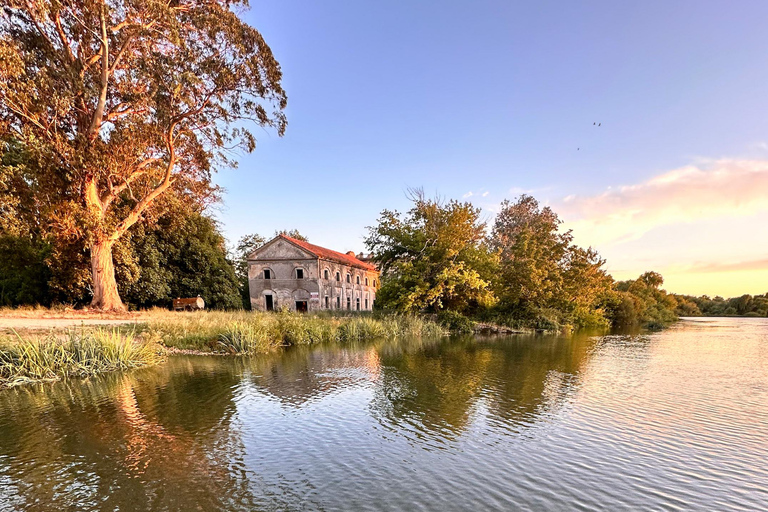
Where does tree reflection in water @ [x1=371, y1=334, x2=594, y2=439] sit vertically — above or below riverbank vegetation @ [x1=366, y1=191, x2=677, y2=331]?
below

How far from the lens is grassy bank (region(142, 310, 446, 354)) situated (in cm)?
1534

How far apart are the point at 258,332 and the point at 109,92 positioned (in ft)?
52.9

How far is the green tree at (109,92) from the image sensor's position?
55.9ft

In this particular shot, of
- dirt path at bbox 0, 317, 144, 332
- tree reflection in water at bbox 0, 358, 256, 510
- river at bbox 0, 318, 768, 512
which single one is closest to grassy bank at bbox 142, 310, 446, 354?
dirt path at bbox 0, 317, 144, 332

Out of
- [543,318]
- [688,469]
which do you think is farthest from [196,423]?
[543,318]

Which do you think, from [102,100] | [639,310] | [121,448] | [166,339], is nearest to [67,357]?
[166,339]

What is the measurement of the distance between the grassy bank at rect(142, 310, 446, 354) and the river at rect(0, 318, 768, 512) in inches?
149

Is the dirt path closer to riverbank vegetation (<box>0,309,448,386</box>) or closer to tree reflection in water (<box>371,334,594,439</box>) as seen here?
riverbank vegetation (<box>0,309,448,386</box>)

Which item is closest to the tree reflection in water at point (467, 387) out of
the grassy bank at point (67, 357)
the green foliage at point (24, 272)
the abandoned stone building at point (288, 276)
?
the grassy bank at point (67, 357)

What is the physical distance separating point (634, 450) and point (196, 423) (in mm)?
7183

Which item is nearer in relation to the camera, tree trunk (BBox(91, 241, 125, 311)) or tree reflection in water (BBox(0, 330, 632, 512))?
tree reflection in water (BBox(0, 330, 632, 512))

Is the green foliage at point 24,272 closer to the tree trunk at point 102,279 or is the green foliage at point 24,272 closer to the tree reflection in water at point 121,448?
the tree trunk at point 102,279

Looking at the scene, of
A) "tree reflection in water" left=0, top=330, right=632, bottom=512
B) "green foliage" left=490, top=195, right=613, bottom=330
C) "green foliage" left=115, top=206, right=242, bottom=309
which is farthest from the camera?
"green foliage" left=115, top=206, right=242, bottom=309

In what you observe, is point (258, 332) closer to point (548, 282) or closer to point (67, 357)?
point (67, 357)
